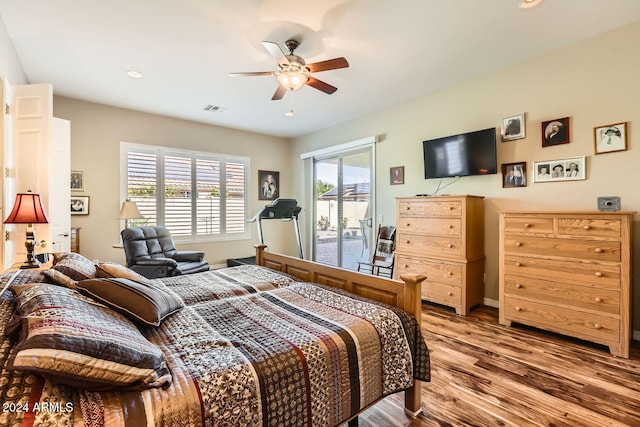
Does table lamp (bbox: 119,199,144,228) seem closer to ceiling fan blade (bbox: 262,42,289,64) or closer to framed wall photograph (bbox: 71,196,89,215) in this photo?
Answer: framed wall photograph (bbox: 71,196,89,215)

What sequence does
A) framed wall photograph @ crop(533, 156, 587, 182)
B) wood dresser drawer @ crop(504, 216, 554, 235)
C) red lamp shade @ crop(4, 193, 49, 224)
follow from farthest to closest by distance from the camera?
framed wall photograph @ crop(533, 156, 587, 182) → wood dresser drawer @ crop(504, 216, 554, 235) → red lamp shade @ crop(4, 193, 49, 224)

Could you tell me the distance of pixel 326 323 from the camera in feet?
5.20

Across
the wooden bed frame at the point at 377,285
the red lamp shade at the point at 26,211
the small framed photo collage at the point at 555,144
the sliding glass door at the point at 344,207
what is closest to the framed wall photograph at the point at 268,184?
A: the sliding glass door at the point at 344,207

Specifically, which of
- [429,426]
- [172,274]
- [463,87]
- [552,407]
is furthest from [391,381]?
[463,87]

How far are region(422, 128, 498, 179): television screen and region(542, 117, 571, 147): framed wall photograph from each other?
480mm

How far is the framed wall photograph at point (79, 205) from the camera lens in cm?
440

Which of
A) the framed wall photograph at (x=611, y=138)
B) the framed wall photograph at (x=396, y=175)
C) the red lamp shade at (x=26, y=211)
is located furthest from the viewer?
the framed wall photograph at (x=396, y=175)

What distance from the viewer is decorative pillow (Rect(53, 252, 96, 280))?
5.74 ft

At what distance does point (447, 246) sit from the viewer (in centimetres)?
355

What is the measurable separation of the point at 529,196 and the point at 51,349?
407cm

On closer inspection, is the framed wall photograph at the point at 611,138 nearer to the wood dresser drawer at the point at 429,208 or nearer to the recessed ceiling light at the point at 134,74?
the wood dresser drawer at the point at 429,208

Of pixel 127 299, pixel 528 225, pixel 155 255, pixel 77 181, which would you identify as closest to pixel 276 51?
pixel 127 299

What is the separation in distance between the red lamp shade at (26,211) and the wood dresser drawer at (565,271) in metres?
4.38

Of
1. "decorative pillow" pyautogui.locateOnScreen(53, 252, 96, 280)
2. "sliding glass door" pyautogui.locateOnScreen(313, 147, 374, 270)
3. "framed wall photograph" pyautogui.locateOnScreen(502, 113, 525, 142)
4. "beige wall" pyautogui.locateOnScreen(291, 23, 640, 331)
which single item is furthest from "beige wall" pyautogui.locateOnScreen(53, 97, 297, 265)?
"framed wall photograph" pyautogui.locateOnScreen(502, 113, 525, 142)
